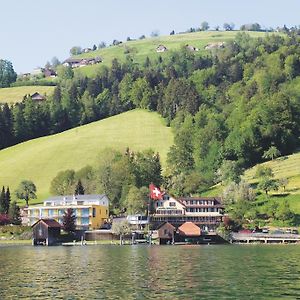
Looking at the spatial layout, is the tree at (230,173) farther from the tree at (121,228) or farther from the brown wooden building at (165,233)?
the tree at (121,228)

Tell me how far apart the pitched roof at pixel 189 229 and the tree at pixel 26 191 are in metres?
52.4

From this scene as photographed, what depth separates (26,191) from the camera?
163 metres

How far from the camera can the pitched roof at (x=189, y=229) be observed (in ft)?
403

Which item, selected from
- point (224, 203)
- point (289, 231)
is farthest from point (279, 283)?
point (224, 203)

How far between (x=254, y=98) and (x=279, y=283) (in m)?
150

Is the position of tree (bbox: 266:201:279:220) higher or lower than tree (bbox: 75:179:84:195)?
lower

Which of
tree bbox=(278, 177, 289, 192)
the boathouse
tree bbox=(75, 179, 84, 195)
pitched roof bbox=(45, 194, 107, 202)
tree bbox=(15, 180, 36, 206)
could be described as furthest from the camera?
tree bbox=(15, 180, 36, 206)

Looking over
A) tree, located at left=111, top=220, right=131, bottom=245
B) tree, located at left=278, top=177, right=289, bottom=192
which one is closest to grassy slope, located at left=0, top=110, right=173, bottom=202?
tree, located at left=111, top=220, right=131, bottom=245

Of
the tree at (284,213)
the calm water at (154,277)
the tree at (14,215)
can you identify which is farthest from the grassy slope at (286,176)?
the calm water at (154,277)

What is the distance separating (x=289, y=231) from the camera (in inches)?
4678

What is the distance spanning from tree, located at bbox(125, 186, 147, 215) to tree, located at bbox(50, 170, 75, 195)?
2433cm

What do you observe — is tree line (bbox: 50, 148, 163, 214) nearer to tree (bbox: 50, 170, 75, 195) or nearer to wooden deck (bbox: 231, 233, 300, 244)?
tree (bbox: 50, 170, 75, 195)

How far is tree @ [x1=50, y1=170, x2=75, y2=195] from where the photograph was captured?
161750mm

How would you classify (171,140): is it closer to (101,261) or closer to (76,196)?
(76,196)
